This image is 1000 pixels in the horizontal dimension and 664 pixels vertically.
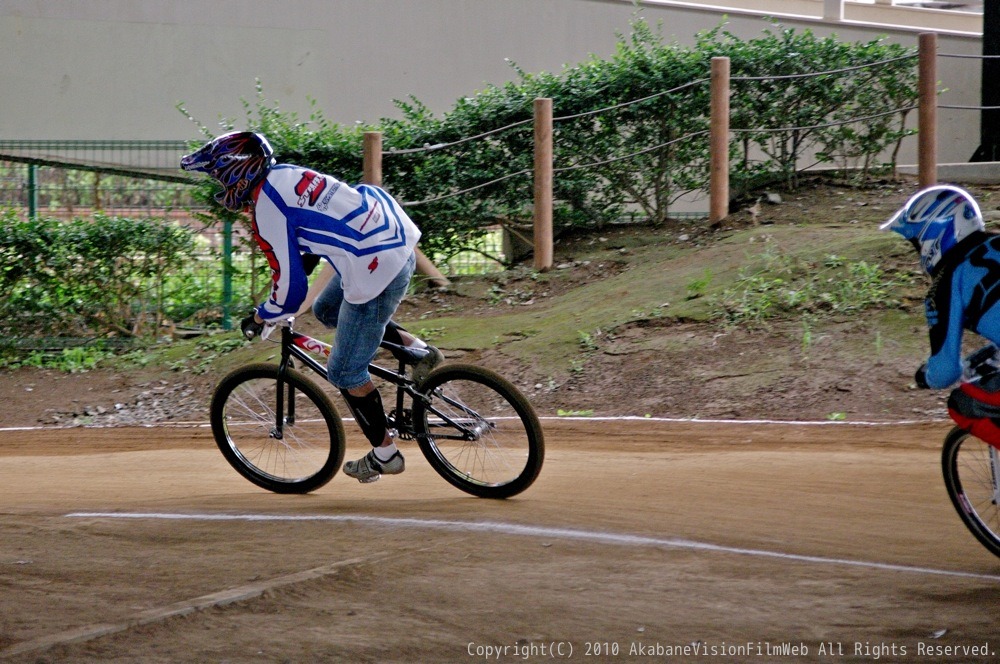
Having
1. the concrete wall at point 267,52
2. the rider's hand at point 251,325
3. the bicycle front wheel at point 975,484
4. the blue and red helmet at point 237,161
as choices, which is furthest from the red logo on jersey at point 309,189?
the concrete wall at point 267,52

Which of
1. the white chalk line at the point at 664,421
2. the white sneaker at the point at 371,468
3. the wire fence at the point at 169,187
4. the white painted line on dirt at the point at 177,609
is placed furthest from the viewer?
the wire fence at the point at 169,187

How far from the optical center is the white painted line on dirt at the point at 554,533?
4805 millimetres

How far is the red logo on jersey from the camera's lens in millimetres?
5953

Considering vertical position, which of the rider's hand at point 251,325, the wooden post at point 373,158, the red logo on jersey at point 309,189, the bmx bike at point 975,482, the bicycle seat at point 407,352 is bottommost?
the bmx bike at point 975,482

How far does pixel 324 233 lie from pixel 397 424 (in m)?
1.19

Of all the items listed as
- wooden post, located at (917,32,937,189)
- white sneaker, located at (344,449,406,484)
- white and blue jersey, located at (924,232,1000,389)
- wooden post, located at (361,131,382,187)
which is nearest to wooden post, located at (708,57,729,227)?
wooden post, located at (917,32,937,189)

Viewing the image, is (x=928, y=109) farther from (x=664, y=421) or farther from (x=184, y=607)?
(x=184, y=607)

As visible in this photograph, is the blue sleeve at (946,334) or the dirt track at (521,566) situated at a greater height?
the blue sleeve at (946,334)

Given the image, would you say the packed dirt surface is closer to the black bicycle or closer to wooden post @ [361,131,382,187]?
the black bicycle

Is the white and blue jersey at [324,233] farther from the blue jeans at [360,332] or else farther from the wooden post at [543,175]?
the wooden post at [543,175]

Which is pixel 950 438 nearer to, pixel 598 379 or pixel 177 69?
pixel 598 379

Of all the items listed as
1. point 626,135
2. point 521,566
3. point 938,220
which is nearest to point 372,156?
point 626,135

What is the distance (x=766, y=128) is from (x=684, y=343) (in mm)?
4662

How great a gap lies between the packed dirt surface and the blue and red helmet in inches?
70.1
